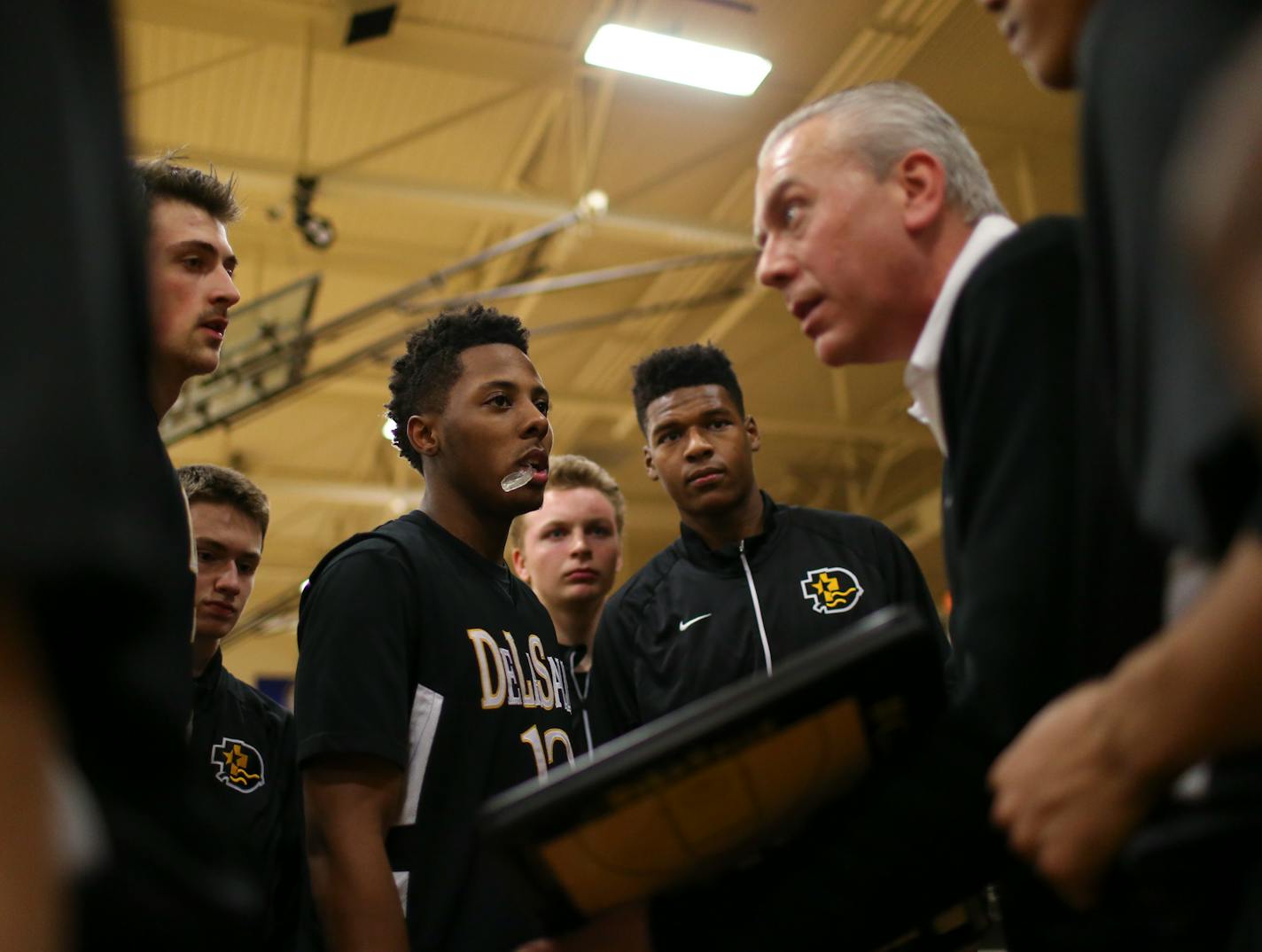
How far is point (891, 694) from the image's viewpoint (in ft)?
3.98

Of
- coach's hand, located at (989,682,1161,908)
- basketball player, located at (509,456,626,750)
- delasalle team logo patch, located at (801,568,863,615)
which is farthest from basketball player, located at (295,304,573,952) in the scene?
basketball player, located at (509,456,626,750)

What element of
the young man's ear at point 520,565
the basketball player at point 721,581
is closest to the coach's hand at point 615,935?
the basketball player at point 721,581

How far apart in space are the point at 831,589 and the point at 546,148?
5.76 m

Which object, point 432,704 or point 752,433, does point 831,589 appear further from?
point 432,704

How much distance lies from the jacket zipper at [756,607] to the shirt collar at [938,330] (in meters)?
1.61

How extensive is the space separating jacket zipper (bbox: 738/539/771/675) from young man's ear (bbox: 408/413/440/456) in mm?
1078

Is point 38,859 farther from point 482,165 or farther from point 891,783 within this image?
point 482,165

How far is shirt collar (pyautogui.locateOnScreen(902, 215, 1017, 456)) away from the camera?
1595 mm

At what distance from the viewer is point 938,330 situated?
161 centimetres

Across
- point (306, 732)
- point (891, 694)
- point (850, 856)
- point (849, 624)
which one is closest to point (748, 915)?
point (850, 856)

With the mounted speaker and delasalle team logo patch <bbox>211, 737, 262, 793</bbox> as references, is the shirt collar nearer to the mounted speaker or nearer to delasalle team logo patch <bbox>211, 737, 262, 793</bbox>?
delasalle team logo patch <bbox>211, 737, 262, 793</bbox>

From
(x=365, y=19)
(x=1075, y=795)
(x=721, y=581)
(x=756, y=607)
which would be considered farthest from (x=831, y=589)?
(x=365, y=19)

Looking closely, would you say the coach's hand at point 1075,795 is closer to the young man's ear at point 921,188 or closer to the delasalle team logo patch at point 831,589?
the young man's ear at point 921,188

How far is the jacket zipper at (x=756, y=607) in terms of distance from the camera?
10.7 feet
